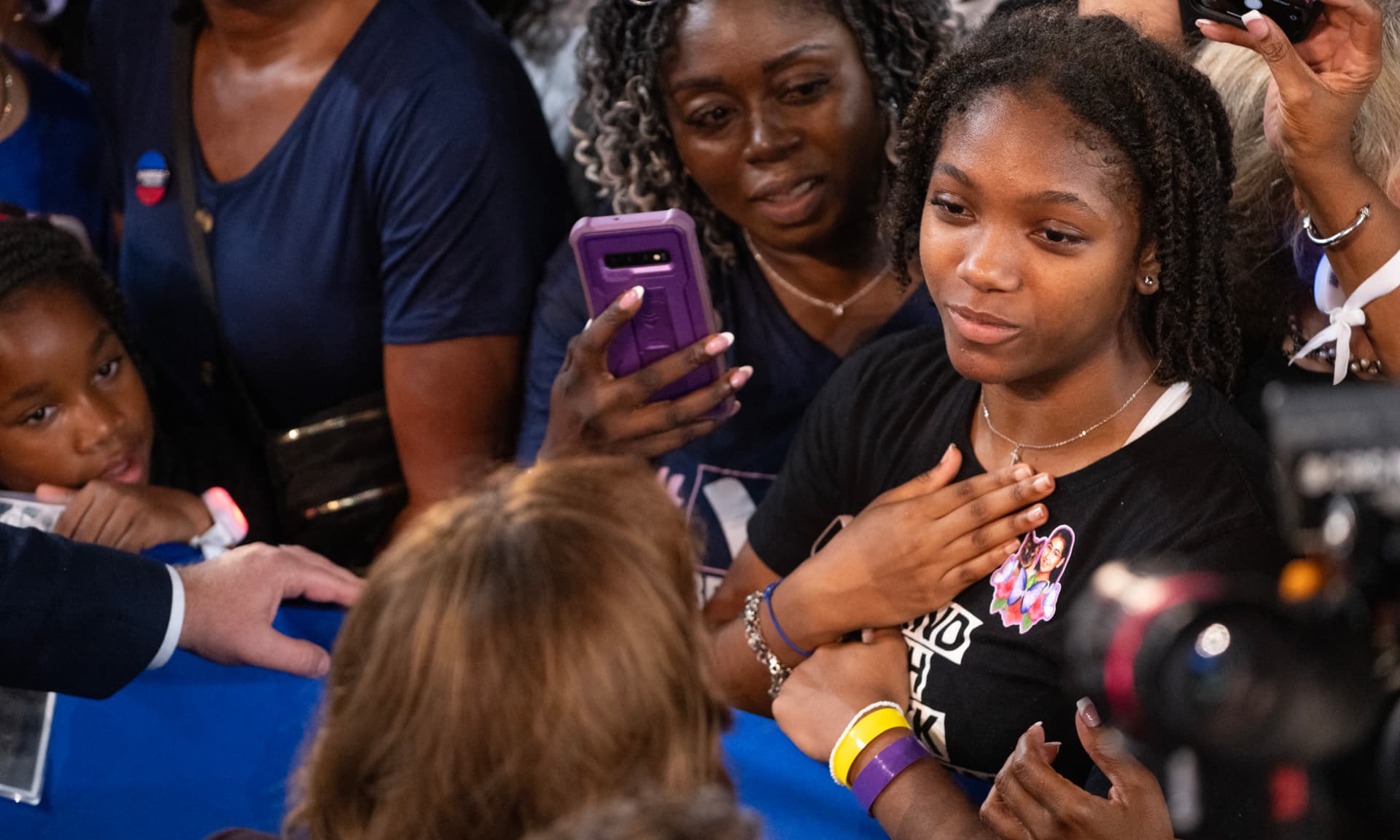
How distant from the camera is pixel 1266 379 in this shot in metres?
1.94

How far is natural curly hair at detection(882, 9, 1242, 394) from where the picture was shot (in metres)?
1.54

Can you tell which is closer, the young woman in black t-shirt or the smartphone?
the young woman in black t-shirt

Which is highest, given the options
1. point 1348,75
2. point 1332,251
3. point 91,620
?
point 1348,75

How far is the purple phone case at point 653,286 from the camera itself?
2.00 meters

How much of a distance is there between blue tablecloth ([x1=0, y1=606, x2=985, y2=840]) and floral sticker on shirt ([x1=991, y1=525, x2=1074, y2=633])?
30 cm

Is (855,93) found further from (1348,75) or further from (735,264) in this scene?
(1348,75)

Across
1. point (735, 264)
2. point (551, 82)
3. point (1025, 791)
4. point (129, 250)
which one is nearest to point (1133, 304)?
point (1025, 791)

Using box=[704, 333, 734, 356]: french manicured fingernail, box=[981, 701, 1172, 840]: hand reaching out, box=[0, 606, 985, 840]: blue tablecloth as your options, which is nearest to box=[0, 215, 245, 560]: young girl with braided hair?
box=[0, 606, 985, 840]: blue tablecloth

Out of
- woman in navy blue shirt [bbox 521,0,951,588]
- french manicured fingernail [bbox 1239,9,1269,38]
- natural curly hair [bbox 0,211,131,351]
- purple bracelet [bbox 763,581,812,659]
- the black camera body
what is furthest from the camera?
natural curly hair [bbox 0,211,131,351]

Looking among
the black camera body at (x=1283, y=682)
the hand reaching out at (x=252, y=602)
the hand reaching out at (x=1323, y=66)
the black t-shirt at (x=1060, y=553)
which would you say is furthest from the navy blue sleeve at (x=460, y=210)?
the black camera body at (x=1283, y=682)

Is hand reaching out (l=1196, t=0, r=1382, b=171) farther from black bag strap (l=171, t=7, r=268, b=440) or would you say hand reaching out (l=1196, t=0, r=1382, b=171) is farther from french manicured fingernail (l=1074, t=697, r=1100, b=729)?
black bag strap (l=171, t=7, r=268, b=440)

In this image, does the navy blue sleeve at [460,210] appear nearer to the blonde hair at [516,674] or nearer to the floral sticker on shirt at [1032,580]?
the floral sticker on shirt at [1032,580]

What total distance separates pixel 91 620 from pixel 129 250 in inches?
39.4

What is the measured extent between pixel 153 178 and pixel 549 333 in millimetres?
791
